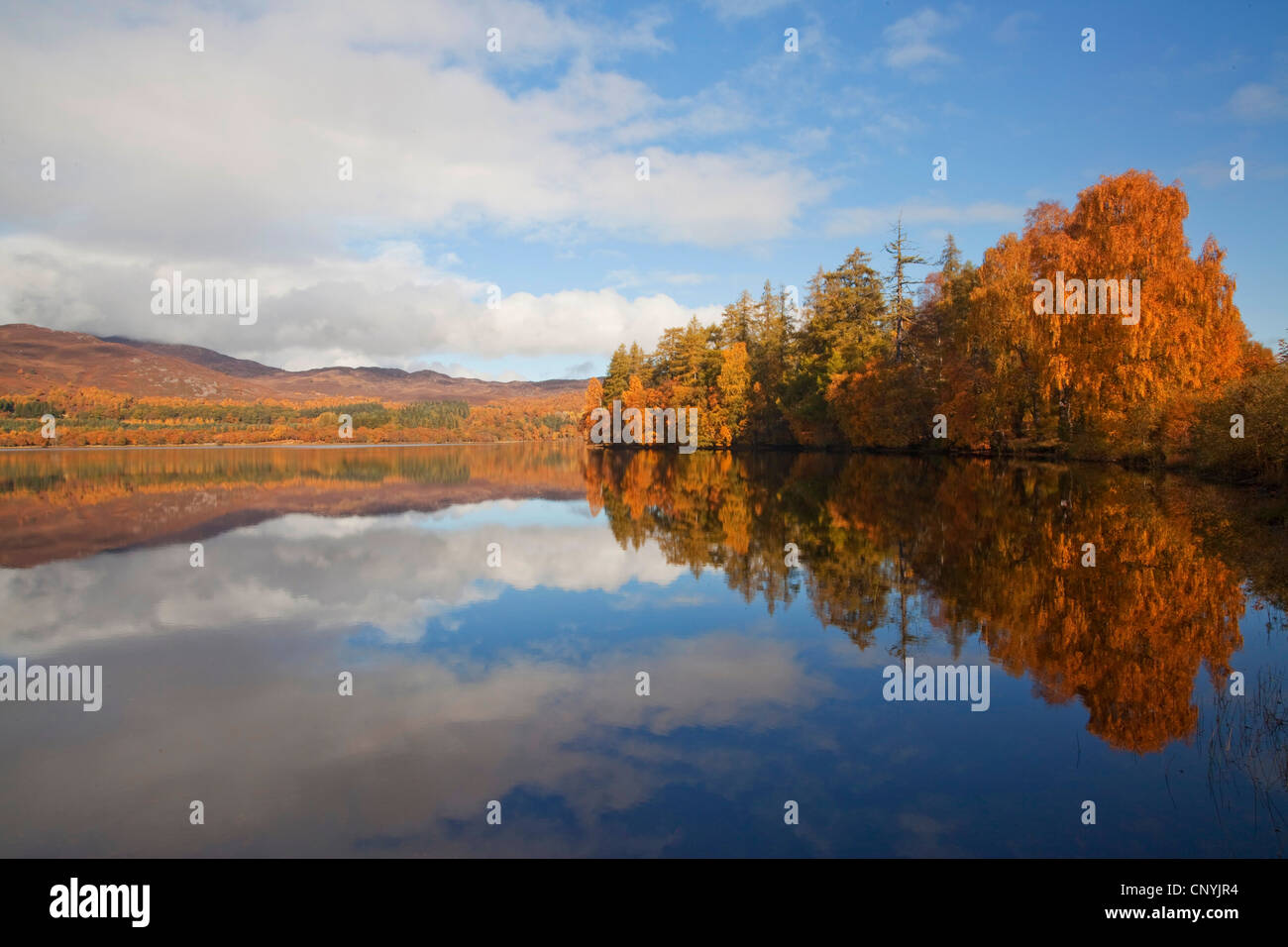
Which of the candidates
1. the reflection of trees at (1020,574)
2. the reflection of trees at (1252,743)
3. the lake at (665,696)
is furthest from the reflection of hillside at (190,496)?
the reflection of trees at (1252,743)

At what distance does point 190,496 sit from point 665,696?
2722 centimetres

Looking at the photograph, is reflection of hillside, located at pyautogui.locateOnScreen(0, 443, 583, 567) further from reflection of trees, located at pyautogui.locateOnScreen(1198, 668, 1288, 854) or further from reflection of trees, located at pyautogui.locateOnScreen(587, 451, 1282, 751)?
reflection of trees, located at pyautogui.locateOnScreen(1198, 668, 1288, 854)

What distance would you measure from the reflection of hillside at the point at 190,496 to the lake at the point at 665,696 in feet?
5.81

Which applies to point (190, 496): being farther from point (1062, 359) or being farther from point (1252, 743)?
point (1062, 359)

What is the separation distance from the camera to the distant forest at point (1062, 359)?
2864 centimetres

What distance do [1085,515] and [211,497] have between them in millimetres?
29003

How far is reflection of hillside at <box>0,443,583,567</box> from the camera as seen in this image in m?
17.5

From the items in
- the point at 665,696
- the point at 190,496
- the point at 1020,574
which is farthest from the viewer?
the point at 190,496

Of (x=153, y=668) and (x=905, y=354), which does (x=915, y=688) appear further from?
(x=905, y=354)

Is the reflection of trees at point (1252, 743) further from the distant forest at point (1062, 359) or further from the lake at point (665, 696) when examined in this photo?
the distant forest at point (1062, 359)

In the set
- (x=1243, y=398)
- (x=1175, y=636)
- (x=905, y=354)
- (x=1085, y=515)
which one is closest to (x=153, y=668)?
(x=1175, y=636)

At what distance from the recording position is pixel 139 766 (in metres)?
5.45

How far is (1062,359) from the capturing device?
32281 millimetres

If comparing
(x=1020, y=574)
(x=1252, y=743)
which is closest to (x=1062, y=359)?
(x=1020, y=574)
